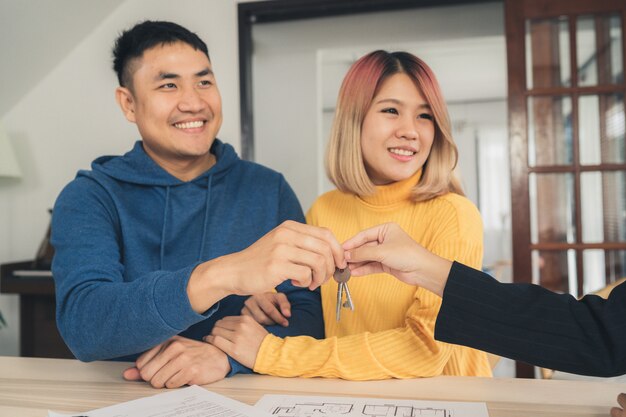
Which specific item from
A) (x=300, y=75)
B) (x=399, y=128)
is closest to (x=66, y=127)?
(x=300, y=75)

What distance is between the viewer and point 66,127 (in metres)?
3.50

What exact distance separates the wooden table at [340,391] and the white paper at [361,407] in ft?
0.08

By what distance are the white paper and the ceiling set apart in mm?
2903

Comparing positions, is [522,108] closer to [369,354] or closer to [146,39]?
[146,39]

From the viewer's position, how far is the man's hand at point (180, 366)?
37.5 inches

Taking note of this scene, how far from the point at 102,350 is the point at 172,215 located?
0.40 metres

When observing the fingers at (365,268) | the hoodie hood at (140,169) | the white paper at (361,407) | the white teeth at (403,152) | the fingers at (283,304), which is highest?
the white teeth at (403,152)

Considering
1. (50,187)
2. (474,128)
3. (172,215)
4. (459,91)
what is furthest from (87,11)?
(474,128)

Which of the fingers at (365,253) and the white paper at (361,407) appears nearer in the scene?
the white paper at (361,407)

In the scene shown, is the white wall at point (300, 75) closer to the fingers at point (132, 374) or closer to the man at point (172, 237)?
the man at point (172, 237)

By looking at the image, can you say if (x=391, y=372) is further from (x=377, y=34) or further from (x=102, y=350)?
(x=377, y=34)

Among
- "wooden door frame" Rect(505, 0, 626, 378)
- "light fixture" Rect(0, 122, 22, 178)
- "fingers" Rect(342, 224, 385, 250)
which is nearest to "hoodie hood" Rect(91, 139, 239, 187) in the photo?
"fingers" Rect(342, 224, 385, 250)

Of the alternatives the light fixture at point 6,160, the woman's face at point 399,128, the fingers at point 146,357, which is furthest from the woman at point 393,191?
the light fixture at point 6,160

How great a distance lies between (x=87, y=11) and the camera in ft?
11.0
